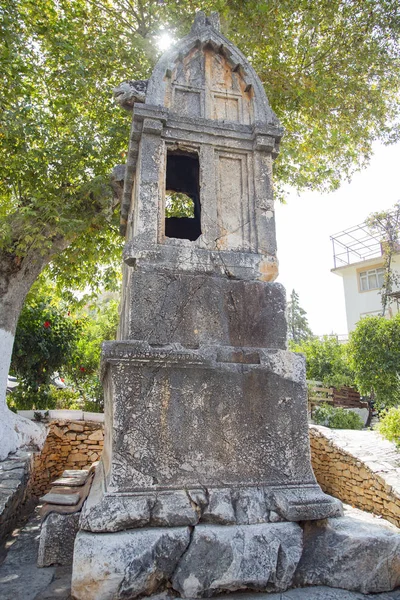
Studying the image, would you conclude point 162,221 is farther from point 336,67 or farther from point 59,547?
point 336,67

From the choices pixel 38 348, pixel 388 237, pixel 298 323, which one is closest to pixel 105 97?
pixel 38 348

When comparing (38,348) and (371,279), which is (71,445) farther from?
(371,279)

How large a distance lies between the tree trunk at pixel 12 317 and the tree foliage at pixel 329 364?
1024 centimetres

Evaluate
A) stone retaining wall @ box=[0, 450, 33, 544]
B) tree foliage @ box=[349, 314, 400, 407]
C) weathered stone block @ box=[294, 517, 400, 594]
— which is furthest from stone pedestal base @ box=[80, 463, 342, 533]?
tree foliage @ box=[349, 314, 400, 407]

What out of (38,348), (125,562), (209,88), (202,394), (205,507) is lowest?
(125,562)

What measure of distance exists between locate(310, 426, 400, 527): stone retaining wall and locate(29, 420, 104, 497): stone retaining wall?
167 inches

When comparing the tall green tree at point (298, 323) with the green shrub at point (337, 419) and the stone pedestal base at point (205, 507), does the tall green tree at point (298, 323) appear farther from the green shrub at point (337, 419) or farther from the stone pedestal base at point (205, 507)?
the stone pedestal base at point (205, 507)

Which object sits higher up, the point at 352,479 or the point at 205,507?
the point at 205,507

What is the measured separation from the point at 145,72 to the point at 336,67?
4.12 metres

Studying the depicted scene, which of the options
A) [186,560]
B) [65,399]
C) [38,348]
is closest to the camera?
[186,560]

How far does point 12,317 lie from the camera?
257 inches

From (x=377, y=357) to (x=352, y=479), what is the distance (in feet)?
20.0

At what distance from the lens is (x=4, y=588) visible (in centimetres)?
270

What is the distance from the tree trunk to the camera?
20.0 ft
